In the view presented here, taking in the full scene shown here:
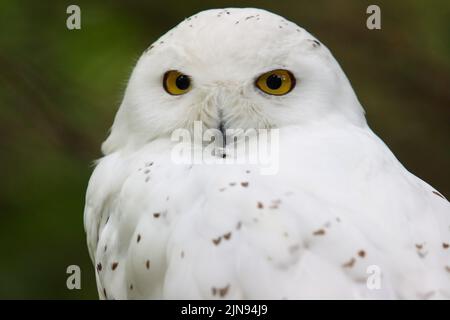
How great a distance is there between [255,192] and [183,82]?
63 cm

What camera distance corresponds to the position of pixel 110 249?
2.89 meters

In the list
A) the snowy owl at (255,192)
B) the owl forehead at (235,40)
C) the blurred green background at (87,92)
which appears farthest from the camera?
the blurred green background at (87,92)

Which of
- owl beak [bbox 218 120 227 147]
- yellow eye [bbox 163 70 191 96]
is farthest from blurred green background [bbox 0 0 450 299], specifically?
owl beak [bbox 218 120 227 147]

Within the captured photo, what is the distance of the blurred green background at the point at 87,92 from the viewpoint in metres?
4.99

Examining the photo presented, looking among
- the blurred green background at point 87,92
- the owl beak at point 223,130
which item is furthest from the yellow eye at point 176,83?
Result: the blurred green background at point 87,92

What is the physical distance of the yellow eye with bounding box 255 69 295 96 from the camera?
3004 mm

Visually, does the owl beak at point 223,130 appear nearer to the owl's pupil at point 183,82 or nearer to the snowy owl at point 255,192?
the snowy owl at point 255,192

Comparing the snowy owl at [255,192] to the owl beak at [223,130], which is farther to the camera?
the owl beak at [223,130]

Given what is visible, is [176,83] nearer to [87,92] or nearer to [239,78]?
[239,78]

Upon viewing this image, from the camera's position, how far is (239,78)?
2992 millimetres
